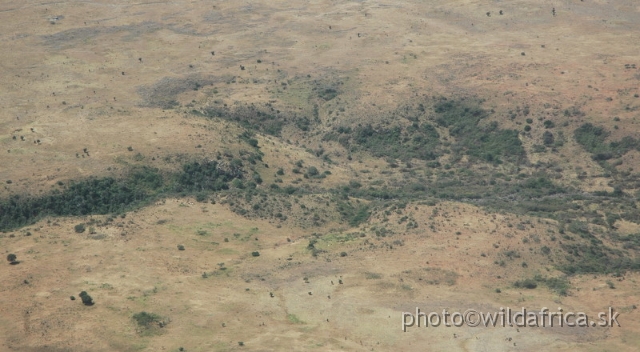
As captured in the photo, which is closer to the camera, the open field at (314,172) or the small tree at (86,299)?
the small tree at (86,299)

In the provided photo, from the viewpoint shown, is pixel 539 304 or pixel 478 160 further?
pixel 478 160

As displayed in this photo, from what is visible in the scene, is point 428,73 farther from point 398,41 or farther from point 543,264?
point 543,264

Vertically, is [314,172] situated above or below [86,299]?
below

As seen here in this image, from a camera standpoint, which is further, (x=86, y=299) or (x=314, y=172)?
(x=314, y=172)

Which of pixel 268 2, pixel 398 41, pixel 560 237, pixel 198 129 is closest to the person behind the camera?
pixel 560 237

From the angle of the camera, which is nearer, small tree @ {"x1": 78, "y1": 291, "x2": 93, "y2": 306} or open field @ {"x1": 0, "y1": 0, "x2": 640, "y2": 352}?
small tree @ {"x1": 78, "y1": 291, "x2": 93, "y2": 306}

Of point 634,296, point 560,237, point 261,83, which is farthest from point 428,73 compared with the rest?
point 634,296

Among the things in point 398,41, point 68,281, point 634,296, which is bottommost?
point 634,296

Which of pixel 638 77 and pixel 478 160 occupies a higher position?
pixel 638 77
